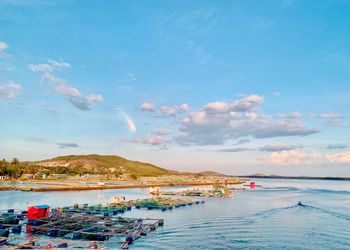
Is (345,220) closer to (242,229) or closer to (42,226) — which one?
(242,229)

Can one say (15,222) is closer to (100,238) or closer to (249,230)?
(100,238)

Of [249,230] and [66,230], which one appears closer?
[66,230]

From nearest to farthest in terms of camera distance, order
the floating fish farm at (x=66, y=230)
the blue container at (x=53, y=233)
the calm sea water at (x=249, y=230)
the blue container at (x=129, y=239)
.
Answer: the floating fish farm at (x=66, y=230) < the blue container at (x=129, y=239) < the calm sea water at (x=249, y=230) < the blue container at (x=53, y=233)

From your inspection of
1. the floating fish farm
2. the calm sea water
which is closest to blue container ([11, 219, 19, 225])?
the floating fish farm

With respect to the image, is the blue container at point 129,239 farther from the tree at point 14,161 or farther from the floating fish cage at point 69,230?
the tree at point 14,161

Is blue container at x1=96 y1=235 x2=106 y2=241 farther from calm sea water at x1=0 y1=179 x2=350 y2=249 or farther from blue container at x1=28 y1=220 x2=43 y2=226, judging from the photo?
blue container at x1=28 y1=220 x2=43 y2=226

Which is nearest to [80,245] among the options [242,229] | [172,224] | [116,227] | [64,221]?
[116,227]

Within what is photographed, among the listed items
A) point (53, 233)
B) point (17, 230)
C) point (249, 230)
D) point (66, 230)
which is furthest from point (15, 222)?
point (249, 230)

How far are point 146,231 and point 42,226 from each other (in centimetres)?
1460

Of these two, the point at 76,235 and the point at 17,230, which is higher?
the point at 17,230

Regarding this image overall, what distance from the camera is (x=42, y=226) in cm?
4616

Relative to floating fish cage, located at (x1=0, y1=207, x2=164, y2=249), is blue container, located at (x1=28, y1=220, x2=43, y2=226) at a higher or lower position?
higher

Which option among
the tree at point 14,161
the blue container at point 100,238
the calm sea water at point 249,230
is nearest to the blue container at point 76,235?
the blue container at point 100,238

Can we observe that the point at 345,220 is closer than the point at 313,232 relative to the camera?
No
